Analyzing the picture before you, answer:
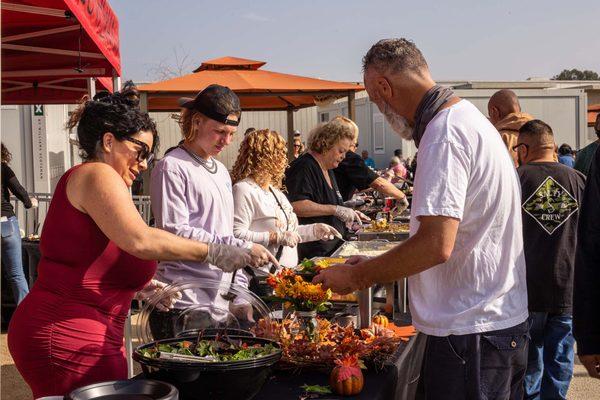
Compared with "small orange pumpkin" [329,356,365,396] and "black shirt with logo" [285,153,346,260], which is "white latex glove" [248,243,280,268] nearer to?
"small orange pumpkin" [329,356,365,396]

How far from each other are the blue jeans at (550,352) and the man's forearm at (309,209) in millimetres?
1632

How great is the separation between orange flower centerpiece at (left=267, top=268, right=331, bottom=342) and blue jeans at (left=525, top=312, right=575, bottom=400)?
2.12 m

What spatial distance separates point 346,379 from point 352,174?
449 centimetres

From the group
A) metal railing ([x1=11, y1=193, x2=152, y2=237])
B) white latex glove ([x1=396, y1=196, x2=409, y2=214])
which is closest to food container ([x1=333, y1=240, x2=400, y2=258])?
white latex glove ([x1=396, y1=196, x2=409, y2=214])

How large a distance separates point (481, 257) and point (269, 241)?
207cm

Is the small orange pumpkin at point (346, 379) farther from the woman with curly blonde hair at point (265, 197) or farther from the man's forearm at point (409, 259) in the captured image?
the woman with curly blonde hair at point (265, 197)

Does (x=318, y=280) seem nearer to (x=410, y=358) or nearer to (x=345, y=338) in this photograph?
(x=345, y=338)

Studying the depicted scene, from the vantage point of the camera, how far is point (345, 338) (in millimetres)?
2734

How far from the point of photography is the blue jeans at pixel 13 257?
675cm

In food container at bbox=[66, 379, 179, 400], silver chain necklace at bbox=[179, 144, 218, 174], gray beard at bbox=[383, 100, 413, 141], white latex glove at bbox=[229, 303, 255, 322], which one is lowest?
food container at bbox=[66, 379, 179, 400]

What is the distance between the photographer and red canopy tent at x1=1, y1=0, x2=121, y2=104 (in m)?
4.00

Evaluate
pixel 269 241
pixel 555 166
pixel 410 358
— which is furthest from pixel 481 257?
pixel 555 166

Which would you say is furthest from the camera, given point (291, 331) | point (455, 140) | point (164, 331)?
point (291, 331)

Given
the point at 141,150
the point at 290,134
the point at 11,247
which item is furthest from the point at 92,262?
the point at 290,134
